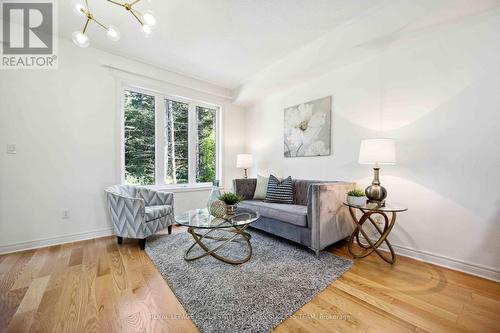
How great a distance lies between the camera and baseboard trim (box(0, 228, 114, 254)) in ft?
7.43

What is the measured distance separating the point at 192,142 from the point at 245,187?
4.67 feet

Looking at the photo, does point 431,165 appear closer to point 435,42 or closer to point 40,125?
point 435,42

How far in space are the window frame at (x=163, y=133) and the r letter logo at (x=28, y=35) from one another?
85cm

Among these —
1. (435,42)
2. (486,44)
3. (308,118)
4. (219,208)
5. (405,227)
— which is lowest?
(405,227)

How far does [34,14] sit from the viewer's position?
218 centimetres

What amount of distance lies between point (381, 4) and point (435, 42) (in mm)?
731

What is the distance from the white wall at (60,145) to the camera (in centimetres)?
229

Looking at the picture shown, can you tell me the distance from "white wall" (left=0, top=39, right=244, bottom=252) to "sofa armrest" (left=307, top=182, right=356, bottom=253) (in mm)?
2861

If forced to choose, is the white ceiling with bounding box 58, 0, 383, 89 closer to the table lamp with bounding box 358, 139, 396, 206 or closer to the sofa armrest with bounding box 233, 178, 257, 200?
the table lamp with bounding box 358, 139, 396, 206

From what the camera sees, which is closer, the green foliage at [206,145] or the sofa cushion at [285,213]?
the sofa cushion at [285,213]

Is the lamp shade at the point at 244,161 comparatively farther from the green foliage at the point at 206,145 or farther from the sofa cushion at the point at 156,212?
the sofa cushion at the point at 156,212

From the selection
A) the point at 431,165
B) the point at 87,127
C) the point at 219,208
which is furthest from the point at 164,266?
the point at 431,165

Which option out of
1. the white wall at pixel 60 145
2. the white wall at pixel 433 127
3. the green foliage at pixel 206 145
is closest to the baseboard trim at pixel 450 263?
the white wall at pixel 433 127

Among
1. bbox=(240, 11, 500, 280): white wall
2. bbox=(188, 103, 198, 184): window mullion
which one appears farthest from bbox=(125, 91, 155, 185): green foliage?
bbox=(240, 11, 500, 280): white wall
